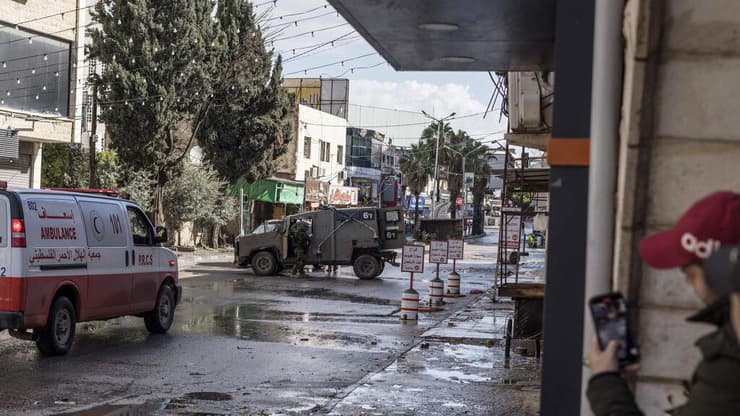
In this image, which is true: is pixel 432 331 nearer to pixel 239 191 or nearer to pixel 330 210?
pixel 330 210

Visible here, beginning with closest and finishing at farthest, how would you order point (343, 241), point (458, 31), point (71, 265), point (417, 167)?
point (458, 31) → point (71, 265) → point (343, 241) → point (417, 167)

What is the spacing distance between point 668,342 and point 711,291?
1667 millimetres

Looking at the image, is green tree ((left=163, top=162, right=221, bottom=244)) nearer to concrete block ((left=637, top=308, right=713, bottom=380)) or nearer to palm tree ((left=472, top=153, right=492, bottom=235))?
concrete block ((left=637, top=308, right=713, bottom=380))

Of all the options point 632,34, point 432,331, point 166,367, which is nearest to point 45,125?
point 432,331

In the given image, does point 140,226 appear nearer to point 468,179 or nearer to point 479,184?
point 468,179

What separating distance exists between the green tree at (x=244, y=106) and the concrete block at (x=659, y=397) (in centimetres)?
3688

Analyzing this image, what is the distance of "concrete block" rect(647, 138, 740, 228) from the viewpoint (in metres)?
4.23

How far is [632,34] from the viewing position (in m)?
4.30

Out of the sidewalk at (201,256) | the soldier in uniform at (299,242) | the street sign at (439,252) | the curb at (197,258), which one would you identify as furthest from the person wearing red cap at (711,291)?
the curb at (197,258)

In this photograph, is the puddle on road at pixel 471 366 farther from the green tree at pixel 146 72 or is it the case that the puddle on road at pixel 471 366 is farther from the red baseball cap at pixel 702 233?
the green tree at pixel 146 72

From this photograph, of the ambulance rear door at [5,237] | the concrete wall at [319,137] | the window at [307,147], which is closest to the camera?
the ambulance rear door at [5,237]

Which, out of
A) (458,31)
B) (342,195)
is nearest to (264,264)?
(458,31)

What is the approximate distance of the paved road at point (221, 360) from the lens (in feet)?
31.9

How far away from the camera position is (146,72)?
33531mm
